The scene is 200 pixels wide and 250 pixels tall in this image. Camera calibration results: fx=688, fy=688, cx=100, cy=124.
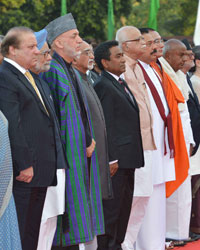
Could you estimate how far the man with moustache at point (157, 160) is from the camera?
7145mm

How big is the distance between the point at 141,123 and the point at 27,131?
86.4 inches

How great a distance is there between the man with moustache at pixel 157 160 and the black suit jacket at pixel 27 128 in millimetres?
2296

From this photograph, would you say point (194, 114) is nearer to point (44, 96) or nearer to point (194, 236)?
point (194, 236)

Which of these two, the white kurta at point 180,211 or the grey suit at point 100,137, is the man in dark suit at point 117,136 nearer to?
the grey suit at point 100,137

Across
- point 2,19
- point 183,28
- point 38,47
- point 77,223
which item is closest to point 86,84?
point 38,47

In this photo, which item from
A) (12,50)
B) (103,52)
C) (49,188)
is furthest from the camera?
(103,52)

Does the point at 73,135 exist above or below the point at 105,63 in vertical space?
below

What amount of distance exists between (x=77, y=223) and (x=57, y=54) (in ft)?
4.61

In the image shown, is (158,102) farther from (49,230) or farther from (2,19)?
(2,19)

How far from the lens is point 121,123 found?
643 centimetres

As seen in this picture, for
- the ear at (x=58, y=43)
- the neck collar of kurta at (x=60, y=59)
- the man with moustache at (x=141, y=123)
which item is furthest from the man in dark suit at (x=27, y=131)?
the man with moustache at (x=141, y=123)

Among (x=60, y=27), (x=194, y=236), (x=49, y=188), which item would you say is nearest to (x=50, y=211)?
(x=49, y=188)

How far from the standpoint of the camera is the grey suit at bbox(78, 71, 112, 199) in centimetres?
604

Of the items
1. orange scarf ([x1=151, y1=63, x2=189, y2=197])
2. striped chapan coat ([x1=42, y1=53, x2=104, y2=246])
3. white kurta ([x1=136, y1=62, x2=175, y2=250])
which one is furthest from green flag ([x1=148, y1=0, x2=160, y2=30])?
striped chapan coat ([x1=42, y1=53, x2=104, y2=246])
